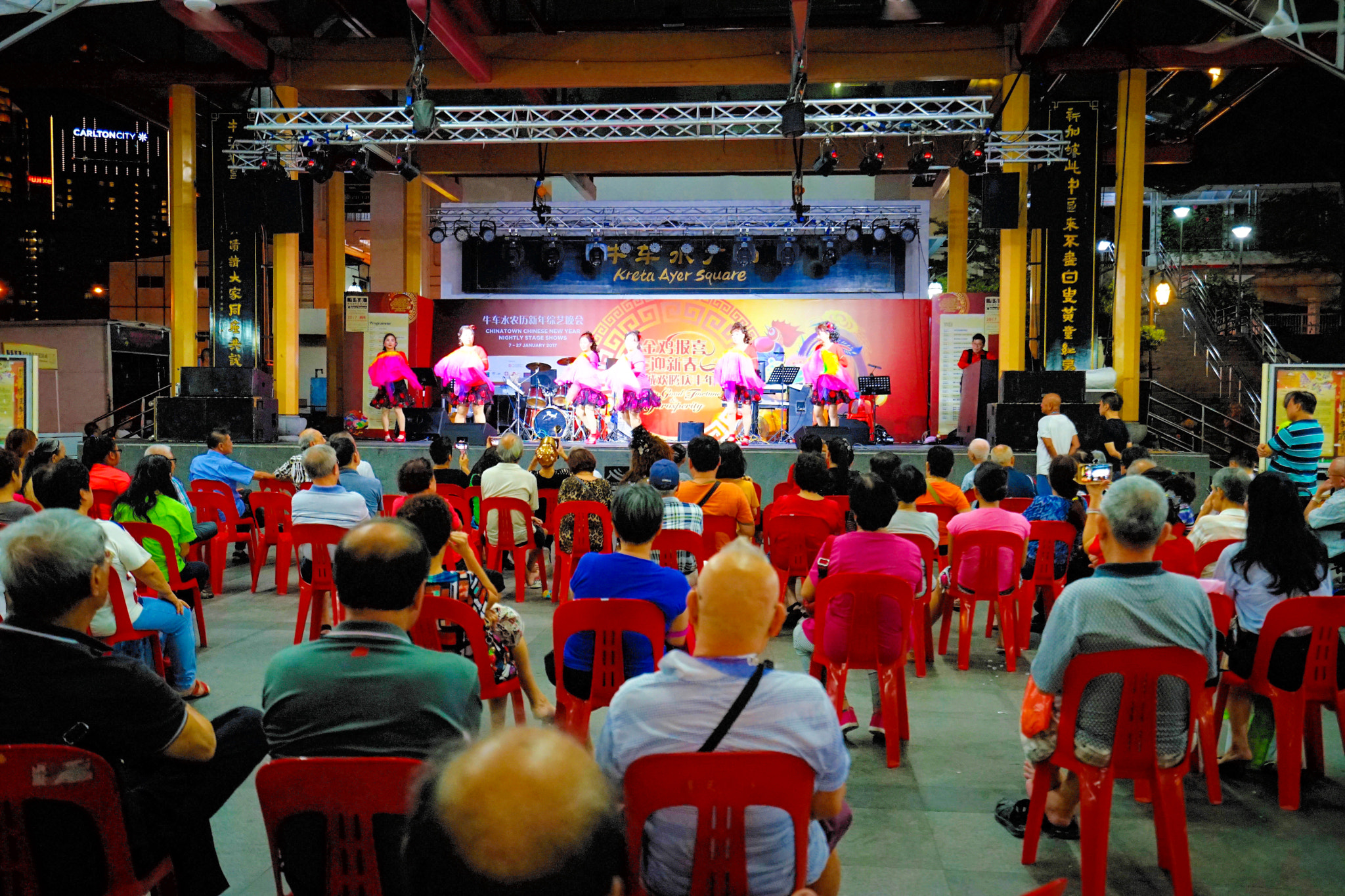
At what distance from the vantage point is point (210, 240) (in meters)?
12.1

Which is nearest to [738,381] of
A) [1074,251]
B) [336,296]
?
[1074,251]

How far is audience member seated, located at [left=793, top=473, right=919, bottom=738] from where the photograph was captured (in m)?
3.24

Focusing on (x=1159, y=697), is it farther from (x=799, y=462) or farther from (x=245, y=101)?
(x=245, y=101)

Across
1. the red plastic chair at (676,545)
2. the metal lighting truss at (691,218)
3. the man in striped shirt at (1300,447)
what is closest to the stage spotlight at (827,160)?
the metal lighting truss at (691,218)

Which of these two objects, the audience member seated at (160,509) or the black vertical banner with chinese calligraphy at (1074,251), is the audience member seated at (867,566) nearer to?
the audience member seated at (160,509)

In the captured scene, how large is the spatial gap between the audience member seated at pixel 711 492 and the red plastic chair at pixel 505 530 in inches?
49.1

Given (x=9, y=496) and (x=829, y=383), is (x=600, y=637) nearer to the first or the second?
(x=9, y=496)

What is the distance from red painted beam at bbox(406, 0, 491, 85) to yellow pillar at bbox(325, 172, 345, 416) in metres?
3.78

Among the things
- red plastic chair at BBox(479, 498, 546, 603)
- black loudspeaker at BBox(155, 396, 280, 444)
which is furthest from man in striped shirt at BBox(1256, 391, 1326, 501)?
black loudspeaker at BBox(155, 396, 280, 444)

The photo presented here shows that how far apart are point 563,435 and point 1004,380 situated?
6.10 meters

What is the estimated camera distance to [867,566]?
3.35 meters

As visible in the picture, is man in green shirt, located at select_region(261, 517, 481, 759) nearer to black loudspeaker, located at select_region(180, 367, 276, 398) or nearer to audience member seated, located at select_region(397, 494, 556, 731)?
audience member seated, located at select_region(397, 494, 556, 731)

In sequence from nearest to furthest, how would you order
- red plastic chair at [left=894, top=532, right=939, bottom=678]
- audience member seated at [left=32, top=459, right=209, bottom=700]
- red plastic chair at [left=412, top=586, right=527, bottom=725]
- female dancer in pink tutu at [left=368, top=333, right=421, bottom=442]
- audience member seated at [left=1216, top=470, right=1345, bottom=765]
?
red plastic chair at [left=412, top=586, right=527, bottom=725]
audience member seated at [left=1216, top=470, right=1345, bottom=765]
audience member seated at [left=32, top=459, right=209, bottom=700]
red plastic chair at [left=894, top=532, right=939, bottom=678]
female dancer in pink tutu at [left=368, top=333, right=421, bottom=442]

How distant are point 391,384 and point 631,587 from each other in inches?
412
